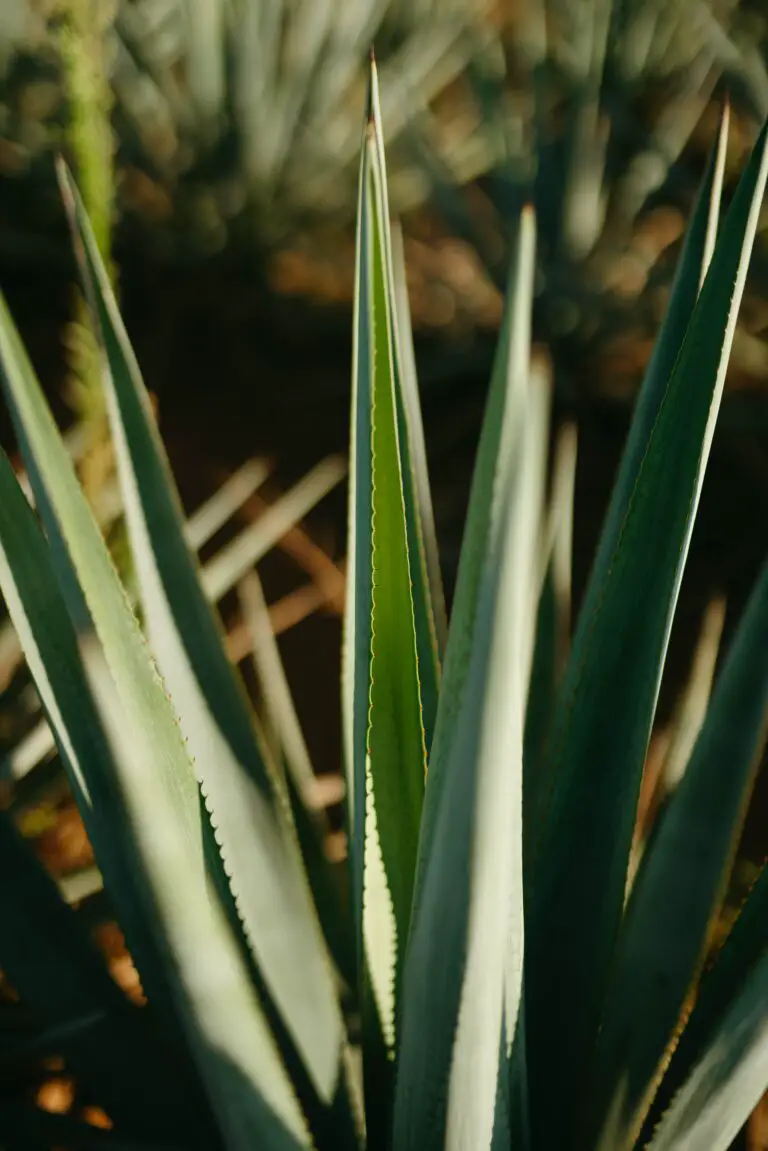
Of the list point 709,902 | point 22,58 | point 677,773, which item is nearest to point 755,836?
point 677,773

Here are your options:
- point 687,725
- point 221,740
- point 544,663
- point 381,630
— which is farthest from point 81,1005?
point 687,725

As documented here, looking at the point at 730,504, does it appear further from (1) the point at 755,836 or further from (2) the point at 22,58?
(2) the point at 22,58

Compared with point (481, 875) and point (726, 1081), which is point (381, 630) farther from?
point (726, 1081)

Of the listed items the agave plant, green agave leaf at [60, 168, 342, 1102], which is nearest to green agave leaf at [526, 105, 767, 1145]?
the agave plant

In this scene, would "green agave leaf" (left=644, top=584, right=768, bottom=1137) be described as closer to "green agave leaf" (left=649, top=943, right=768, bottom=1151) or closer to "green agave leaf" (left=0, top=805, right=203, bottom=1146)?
A: "green agave leaf" (left=649, top=943, right=768, bottom=1151)

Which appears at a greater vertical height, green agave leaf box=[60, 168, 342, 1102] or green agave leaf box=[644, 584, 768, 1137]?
green agave leaf box=[60, 168, 342, 1102]

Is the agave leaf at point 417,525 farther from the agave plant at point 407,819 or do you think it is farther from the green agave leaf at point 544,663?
the green agave leaf at point 544,663

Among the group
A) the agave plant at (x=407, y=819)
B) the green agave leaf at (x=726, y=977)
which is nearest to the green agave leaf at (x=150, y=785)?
the agave plant at (x=407, y=819)
